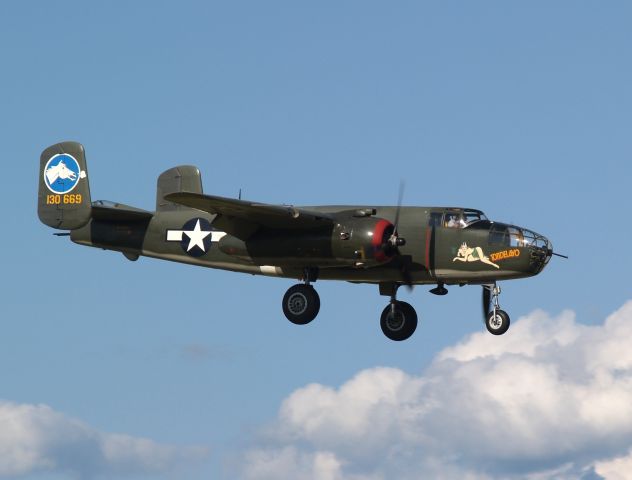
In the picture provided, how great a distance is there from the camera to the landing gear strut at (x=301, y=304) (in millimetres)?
35938

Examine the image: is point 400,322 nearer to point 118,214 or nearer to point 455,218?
point 455,218

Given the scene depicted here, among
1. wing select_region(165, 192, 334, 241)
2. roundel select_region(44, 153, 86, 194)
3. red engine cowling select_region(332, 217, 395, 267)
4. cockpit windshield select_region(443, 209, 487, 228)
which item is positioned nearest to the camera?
wing select_region(165, 192, 334, 241)

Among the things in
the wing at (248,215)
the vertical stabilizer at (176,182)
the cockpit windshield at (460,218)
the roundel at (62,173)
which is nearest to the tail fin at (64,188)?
the roundel at (62,173)

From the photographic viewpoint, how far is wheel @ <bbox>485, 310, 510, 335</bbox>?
3572cm

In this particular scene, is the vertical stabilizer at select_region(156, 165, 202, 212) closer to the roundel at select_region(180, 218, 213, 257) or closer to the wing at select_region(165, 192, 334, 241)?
the roundel at select_region(180, 218, 213, 257)

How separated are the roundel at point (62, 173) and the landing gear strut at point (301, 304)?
717cm

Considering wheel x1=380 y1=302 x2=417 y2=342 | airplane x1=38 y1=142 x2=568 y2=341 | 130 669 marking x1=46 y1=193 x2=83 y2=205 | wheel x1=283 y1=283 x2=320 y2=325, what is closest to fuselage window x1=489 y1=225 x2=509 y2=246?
airplane x1=38 y1=142 x2=568 y2=341

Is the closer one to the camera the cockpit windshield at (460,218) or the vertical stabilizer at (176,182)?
the cockpit windshield at (460,218)

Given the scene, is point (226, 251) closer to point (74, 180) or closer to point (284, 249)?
point (284, 249)

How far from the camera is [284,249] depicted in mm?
35531

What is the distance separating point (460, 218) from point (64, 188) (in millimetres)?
10909

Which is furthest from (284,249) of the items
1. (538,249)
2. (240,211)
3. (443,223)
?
(538,249)

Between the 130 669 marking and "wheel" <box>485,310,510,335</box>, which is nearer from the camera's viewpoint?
"wheel" <box>485,310,510,335</box>

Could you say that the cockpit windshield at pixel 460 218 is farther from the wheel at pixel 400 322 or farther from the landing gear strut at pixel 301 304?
the landing gear strut at pixel 301 304
